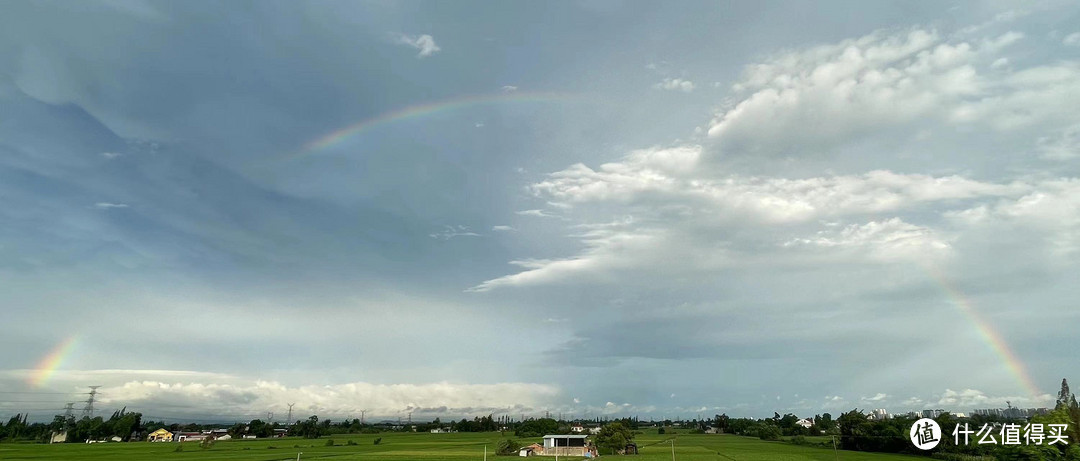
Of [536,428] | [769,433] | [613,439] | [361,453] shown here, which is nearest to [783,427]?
[769,433]

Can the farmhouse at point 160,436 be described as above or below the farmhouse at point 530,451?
below

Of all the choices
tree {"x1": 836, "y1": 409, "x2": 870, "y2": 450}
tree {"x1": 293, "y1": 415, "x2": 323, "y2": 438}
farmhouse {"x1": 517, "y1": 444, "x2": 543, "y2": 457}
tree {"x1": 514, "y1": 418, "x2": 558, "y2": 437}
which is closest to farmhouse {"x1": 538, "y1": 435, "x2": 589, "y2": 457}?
farmhouse {"x1": 517, "y1": 444, "x2": 543, "y2": 457}

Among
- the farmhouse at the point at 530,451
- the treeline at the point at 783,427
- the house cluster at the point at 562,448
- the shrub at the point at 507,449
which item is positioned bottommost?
the treeline at the point at 783,427

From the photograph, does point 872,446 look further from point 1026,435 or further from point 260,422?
point 260,422

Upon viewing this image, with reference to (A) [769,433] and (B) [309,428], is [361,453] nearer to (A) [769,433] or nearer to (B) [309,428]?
(B) [309,428]

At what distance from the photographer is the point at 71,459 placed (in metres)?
75.1

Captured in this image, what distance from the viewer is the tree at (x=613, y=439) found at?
3765 inches

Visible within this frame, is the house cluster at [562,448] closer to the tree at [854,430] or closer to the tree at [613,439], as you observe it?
the tree at [613,439]

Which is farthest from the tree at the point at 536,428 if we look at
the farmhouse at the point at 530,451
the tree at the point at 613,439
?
the farmhouse at the point at 530,451

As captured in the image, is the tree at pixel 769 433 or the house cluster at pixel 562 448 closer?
the house cluster at pixel 562 448

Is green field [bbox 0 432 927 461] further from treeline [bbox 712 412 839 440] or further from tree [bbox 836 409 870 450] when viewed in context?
treeline [bbox 712 412 839 440]

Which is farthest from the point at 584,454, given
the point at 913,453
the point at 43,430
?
the point at 43,430

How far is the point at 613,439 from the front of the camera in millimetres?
95688

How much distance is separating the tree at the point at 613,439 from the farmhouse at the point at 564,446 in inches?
117
